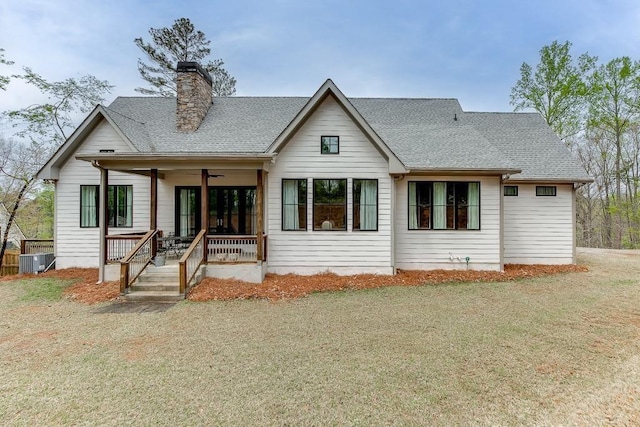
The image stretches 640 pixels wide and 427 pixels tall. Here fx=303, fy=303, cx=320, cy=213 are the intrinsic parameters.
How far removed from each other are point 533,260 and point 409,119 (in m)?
7.76

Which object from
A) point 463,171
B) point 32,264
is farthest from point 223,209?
point 463,171

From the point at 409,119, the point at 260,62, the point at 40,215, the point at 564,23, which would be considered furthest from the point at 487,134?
the point at 40,215

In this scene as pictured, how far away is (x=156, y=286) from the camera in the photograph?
808 cm

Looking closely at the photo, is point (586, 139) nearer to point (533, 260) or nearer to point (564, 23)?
point (564, 23)

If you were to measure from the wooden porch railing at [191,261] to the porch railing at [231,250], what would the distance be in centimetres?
34

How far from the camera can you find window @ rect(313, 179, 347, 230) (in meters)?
10.1

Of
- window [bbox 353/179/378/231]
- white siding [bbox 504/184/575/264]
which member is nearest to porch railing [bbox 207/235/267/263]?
window [bbox 353/179/378/231]

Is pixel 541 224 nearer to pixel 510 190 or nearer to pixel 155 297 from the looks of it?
pixel 510 190

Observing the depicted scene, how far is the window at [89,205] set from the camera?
1153 cm

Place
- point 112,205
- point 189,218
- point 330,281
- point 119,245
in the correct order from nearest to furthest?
1. point 330,281
2. point 119,245
3. point 112,205
4. point 189,218

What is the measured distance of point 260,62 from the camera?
1087 inches

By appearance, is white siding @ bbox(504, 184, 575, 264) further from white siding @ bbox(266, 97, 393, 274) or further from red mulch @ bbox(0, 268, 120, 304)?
red mulch @ bbox(0, 268, 120, 304)

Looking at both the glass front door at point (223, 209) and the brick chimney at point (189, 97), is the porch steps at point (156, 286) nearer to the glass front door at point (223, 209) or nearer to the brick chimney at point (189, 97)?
the glass front door at point (223, 209)

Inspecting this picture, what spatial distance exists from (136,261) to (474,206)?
1128 centimetres
